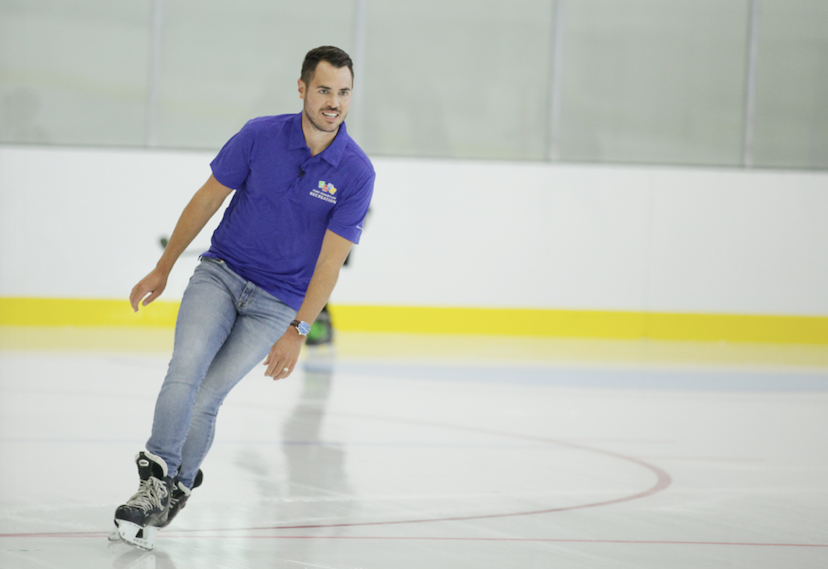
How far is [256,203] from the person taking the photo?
3012mm

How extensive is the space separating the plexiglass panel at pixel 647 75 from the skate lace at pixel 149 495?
987 cm

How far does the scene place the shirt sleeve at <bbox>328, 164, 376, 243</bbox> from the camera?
2.96m

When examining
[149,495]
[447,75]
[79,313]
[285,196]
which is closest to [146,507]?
[149,495]

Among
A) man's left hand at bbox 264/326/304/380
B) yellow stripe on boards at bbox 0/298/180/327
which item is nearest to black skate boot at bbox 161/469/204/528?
man's left hand at bbox 264/326/304/380

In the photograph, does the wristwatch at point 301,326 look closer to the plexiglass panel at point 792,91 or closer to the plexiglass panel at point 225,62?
the plexiglass panel at point 225,62

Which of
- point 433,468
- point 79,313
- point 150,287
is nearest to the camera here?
point 150,287

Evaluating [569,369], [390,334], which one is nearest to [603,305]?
[390,334]

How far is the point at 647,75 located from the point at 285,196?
995 centimetres

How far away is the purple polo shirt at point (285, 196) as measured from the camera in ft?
9.74

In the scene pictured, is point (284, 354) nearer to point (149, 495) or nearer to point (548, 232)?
point (149, 495)

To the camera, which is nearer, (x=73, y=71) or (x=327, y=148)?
(x=327, y=148)

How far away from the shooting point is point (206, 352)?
2.84m

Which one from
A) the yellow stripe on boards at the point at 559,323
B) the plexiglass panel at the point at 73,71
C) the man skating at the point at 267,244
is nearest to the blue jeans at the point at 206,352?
the man skating at the point at 267,244

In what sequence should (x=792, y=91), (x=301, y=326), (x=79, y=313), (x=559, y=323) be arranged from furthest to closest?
(x=792, y=91)
(x=559, y=323)
(x=79, y=313)
(x=301, y=326)
